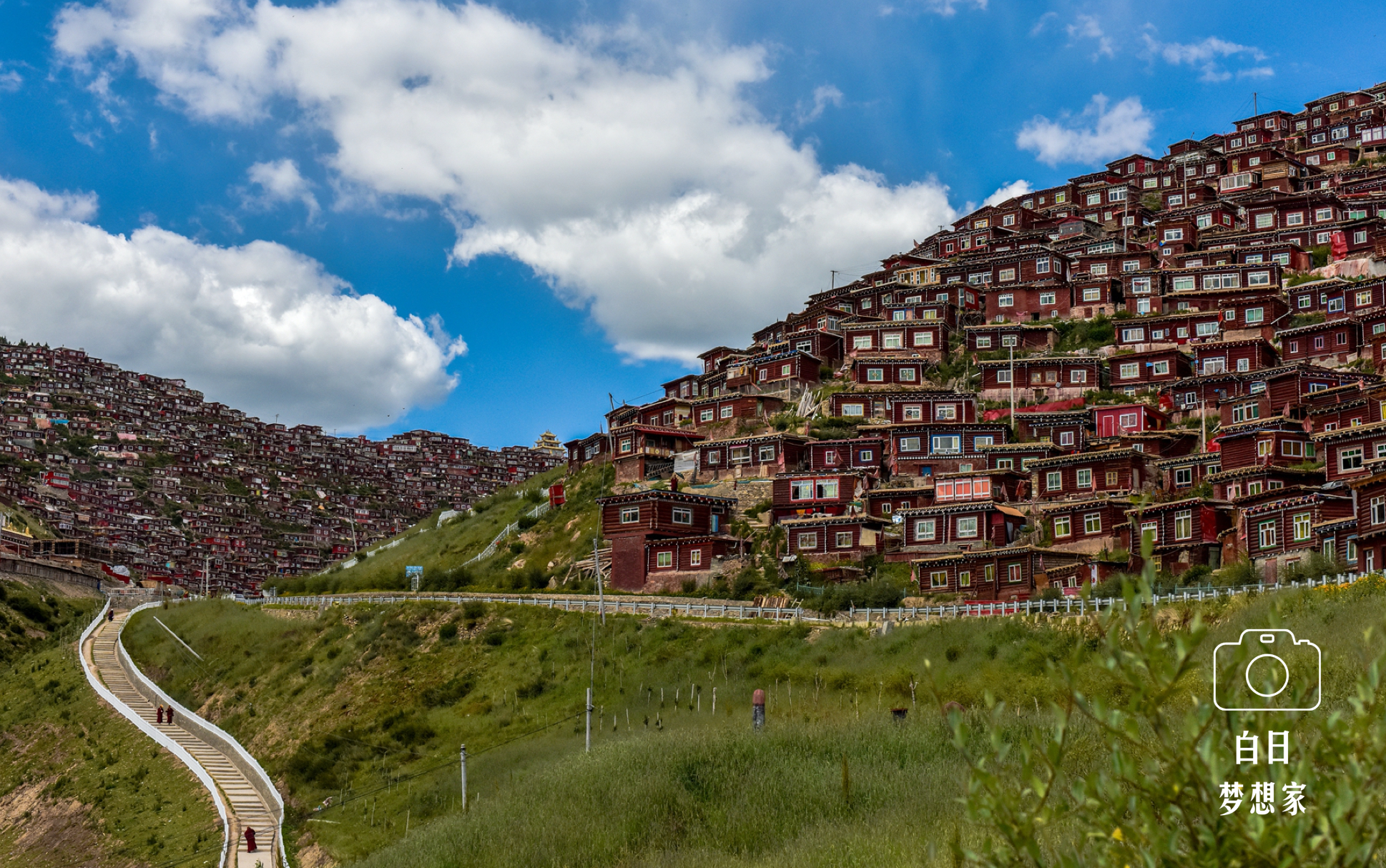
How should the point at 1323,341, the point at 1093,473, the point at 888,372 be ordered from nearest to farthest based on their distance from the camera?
1. the point at 1093,473
2. the point at 1323,341
3. the point at 888,372

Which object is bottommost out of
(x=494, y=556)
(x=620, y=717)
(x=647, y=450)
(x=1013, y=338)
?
(x=620, y=717)

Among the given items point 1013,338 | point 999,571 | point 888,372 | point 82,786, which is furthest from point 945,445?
point 82,786

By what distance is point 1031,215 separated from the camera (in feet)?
367

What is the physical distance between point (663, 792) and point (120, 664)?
5272 cm

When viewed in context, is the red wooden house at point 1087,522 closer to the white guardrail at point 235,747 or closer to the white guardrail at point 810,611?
the white guardrail at point 810,611

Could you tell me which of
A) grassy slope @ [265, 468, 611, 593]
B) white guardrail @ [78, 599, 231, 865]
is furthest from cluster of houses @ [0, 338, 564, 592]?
white guardrail @ [78, 599, 231, 865]

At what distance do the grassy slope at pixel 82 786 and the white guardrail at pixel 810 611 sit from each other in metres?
15.2

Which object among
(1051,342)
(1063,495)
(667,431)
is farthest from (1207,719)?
(1051,342)

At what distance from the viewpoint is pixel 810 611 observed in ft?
173

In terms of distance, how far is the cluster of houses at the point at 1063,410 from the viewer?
2117 inches

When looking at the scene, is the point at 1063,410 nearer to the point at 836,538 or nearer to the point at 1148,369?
the point at 1148,369

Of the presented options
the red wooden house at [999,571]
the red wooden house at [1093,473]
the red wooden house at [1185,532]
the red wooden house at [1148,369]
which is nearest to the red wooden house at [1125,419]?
the red wooden house at [1148,369]

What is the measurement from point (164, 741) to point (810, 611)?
90.7 feet

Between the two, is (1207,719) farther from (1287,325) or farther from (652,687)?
(1287,325)
